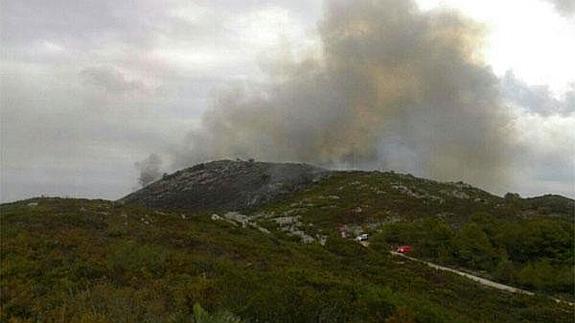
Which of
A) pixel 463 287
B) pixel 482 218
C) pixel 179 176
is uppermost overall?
pixel 179 176

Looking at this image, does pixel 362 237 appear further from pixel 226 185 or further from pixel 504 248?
pixel 226 185

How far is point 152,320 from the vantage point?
7.96 metres

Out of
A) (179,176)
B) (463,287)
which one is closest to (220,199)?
(179,176)

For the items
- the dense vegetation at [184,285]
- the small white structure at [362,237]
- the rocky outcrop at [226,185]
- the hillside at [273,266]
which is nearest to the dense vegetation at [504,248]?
the hillside at [273,266]

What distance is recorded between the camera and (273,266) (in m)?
18.5

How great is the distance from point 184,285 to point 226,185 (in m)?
79.4

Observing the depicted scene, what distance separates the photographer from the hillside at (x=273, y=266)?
10.0m

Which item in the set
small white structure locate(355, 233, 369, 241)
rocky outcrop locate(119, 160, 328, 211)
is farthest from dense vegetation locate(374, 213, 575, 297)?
rocky outcrop locate(119, 160, 328, 211)

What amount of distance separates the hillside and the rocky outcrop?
22.3 m

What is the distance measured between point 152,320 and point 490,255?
107 feet

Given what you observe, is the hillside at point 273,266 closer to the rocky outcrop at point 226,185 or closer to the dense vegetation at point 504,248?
the dense vegetation at point 504,248

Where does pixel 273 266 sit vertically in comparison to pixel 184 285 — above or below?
above

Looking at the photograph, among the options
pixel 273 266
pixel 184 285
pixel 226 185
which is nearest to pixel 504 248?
pixel 273 266

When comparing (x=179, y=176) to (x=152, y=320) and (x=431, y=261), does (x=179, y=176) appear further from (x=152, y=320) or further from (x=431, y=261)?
(x=152, y=320)
